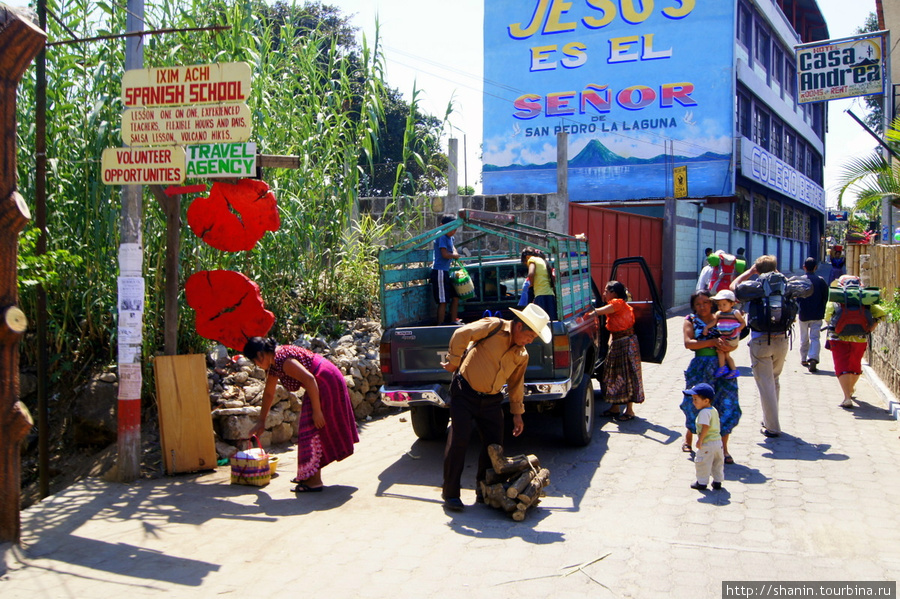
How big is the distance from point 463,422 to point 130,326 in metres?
2.62

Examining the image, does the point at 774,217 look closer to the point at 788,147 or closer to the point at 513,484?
the point at 788,147

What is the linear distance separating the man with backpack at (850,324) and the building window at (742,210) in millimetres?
18214

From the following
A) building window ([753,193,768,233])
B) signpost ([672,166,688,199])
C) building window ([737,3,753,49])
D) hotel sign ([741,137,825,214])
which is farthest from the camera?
building window ([753,193,768,233])

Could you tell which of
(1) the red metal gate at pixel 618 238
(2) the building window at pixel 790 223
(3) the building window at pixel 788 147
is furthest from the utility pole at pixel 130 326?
(2) the building window at pixel 790 223

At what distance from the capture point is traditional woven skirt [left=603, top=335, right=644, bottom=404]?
7734 mm

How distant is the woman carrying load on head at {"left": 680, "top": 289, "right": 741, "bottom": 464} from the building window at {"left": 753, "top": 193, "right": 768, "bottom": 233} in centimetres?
2408

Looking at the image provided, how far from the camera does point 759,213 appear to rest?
2945 centimetres

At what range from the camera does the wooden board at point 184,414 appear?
19.6 ft

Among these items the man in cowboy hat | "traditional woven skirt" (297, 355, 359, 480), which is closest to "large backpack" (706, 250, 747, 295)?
the man in cowboy hat

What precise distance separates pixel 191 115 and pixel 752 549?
486cm

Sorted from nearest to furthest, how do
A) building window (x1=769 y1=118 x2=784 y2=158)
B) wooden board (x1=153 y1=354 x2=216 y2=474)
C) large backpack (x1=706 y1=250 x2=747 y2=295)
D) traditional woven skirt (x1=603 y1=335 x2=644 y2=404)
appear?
1. wooden board (x1=153 y1=354 x2=216 y2=474)
2. traditional woven skirt (x1=603 y1=335 x2=644 y2=404)
3. large backpack (x1=706 y1=250 x2=747 y2=295)
4. building window (x1=769 y1=118 x2=784 y2=158)

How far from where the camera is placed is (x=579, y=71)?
26.9m

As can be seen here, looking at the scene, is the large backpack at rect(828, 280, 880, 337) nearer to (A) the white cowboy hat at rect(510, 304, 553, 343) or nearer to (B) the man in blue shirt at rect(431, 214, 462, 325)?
(B) the man in blue shirt at rect(431, 214, 462, 325)

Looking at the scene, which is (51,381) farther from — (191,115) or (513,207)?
(513,207)
